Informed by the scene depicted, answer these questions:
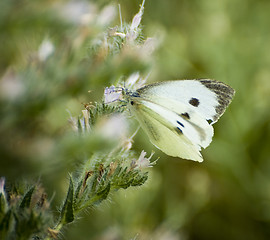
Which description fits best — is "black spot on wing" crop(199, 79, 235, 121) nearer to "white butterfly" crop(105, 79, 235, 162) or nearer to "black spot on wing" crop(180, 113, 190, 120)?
"white butterfly" crop(105, 79, 235, 162)

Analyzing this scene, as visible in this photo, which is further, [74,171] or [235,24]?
[235,24]

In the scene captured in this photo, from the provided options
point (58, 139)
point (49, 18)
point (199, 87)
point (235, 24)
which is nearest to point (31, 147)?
point (58, 139)

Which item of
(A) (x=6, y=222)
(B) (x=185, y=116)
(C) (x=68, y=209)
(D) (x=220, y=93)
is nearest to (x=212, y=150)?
(D) (x=220, y=93)

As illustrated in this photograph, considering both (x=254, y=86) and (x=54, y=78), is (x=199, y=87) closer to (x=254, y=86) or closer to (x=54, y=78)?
(x=54, y=78)

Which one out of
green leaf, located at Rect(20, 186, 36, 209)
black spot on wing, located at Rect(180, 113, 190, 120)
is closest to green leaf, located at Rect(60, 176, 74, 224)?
green leaf, located at Rect(20, 186, 36, 209)

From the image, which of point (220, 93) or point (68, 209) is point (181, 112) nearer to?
point (220, 93)

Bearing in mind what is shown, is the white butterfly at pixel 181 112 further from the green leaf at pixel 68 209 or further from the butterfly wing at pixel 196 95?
the green leaf at pixel 68 209
